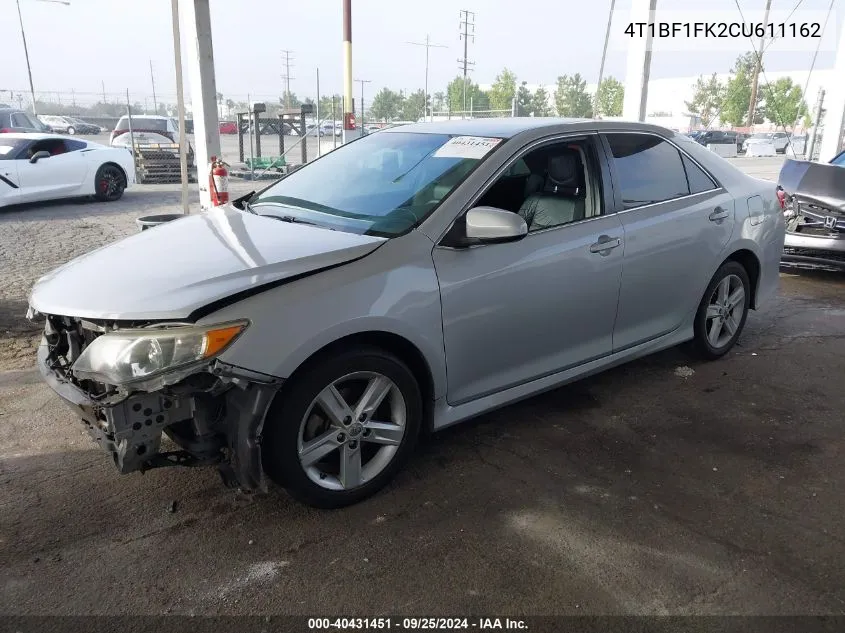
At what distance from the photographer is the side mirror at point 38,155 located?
11.4m

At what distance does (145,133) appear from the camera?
18500mm

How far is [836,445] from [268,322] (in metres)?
3.08

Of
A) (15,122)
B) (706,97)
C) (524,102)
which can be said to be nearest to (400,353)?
(15,122)

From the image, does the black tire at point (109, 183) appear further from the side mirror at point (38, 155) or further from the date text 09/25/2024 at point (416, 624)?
the date text 09/25/2024 at point (416, 624)

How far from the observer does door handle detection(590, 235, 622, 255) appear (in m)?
3.67

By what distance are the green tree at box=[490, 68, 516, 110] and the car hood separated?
60.1 m

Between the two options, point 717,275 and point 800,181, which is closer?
point 717,275

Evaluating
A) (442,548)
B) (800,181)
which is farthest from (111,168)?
(442,548)

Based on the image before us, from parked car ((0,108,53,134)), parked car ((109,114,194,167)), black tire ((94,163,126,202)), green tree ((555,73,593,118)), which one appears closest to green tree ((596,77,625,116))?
green tree ((555,73,593,118))

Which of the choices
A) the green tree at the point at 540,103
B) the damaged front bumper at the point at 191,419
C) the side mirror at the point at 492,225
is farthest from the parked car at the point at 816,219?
the green tree at the point at 540,103

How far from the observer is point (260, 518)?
9.65 feet

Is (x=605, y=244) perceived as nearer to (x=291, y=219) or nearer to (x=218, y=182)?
(x=291, y=219)

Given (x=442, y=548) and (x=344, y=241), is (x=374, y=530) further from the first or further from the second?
(x=344, y=241)

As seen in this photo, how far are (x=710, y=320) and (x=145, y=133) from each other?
1741 cm
